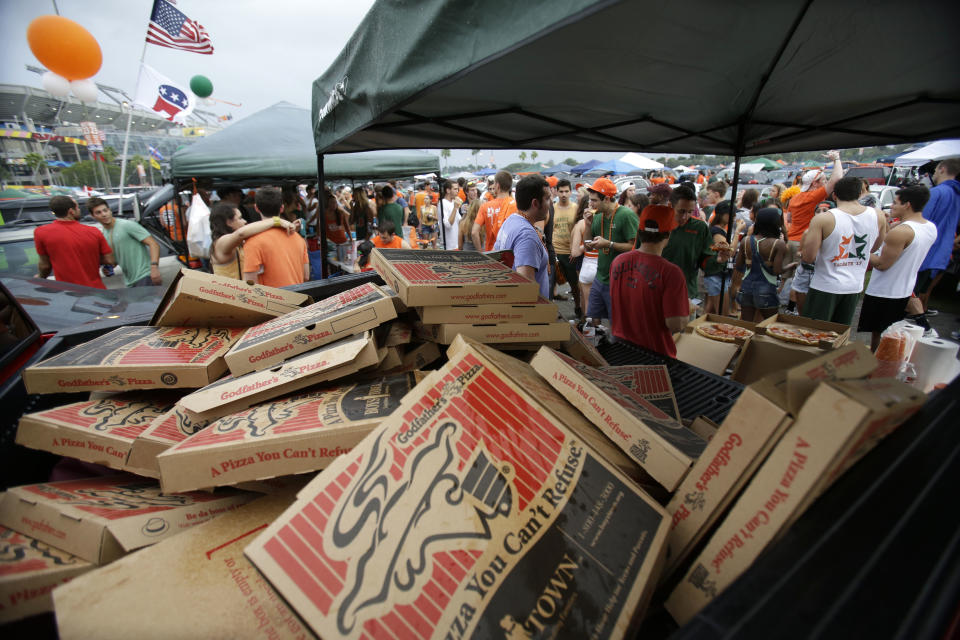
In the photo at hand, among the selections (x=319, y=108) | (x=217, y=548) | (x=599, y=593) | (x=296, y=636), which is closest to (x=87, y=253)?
(x=319, y=108)

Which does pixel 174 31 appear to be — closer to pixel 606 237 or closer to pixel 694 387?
pixel 606 237

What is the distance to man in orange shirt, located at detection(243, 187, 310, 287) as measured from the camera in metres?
3.53

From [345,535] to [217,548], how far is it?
449 millimetres

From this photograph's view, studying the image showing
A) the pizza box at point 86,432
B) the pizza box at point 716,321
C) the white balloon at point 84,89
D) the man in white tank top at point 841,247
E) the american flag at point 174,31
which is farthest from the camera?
the white balloon at point 84,89

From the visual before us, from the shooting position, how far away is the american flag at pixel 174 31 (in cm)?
593

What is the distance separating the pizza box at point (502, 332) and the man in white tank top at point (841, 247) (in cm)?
343

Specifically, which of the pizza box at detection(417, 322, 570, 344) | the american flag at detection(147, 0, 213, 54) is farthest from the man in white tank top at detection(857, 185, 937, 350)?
the american flag at detection(147, 0, 213, 54)

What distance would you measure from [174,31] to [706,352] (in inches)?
321

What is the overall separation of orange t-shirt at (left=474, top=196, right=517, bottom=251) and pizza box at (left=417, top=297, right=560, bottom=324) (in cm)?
391

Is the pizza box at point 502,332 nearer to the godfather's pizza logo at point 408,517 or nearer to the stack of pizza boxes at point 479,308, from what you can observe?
the stack of pizza boxes at point 479,308

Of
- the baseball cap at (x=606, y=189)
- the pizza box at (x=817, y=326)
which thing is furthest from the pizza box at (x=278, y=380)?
the baseball cap at (x=606, y=189)

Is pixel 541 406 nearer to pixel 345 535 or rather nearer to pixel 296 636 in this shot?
pixel 345 535

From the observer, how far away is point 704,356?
286 centimetres

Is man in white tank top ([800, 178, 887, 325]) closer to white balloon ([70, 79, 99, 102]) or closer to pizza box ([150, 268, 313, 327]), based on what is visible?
pizza box ([150, 268, 313, 327])
